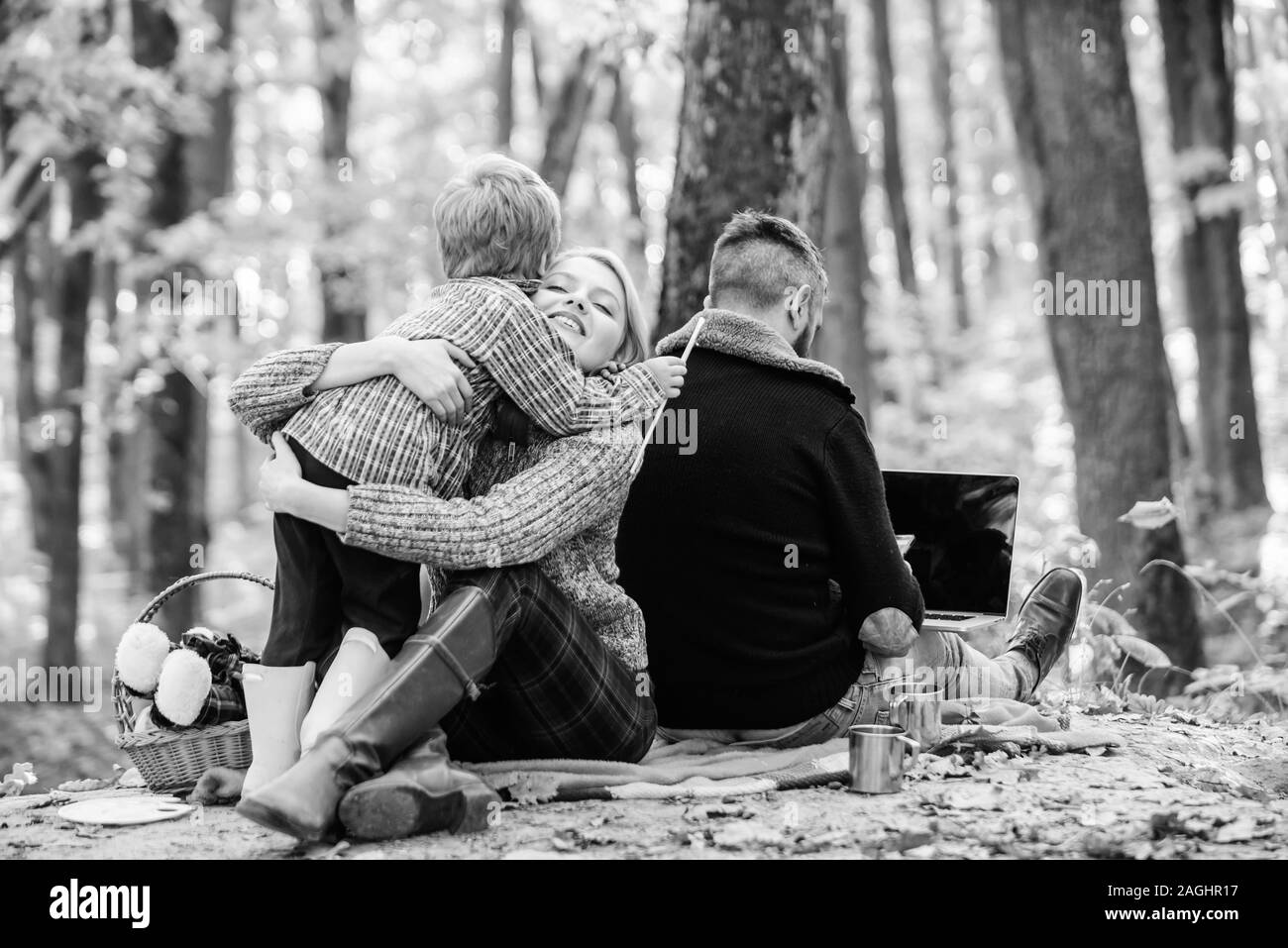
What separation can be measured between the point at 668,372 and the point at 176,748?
1794 millimetres

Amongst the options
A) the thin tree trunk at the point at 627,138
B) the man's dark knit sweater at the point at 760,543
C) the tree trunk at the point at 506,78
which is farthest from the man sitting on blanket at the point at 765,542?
the thin tree trunk at the point at 627,138

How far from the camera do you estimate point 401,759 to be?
3.24 meters

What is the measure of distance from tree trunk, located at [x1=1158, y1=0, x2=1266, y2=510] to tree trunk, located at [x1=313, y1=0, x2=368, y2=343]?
6.84 meters

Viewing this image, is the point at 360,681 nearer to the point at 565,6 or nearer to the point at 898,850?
the point at 898,850

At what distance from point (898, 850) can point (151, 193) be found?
9555mm

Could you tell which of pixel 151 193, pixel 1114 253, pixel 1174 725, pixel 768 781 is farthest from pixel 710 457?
pixel 151 193

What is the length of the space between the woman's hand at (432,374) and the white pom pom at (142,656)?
115cm

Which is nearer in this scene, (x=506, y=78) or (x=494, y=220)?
(x=494, y=220)

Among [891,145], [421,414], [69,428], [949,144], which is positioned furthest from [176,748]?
[949,144]

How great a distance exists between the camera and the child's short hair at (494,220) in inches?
143

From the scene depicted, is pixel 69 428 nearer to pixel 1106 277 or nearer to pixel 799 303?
pixel 1106 277

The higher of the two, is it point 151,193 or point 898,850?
point 151,193

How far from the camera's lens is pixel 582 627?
11.8 ft
